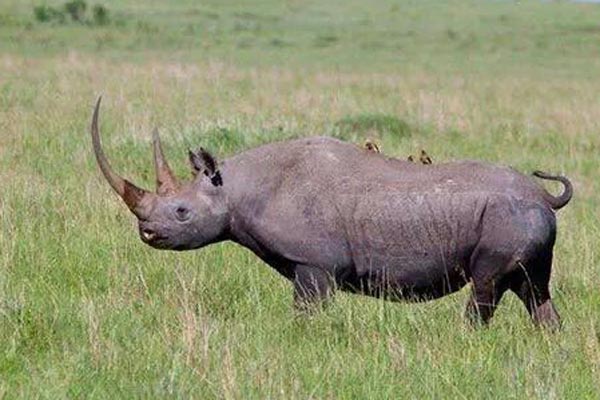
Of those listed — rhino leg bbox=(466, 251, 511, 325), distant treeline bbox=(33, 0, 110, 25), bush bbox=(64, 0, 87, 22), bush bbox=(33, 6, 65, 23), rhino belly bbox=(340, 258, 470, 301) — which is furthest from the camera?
bush bbox=(64, 0, 87, 22)

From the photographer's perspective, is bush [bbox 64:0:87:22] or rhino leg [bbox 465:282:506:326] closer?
rhino leg [bbox 465:282:506:326]

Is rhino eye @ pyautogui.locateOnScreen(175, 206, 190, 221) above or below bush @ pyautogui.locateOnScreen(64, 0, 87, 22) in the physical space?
above

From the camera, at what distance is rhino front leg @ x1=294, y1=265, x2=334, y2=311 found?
23.8 feet

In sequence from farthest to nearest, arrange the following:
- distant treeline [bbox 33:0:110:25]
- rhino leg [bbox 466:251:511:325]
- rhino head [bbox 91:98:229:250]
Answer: distant treeline [bbox 33:0:110:25] → rhino head [bbox 91:98:229:250] → rhino leg [bbox 466:251:511:325]

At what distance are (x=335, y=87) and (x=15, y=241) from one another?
14475 millimetres

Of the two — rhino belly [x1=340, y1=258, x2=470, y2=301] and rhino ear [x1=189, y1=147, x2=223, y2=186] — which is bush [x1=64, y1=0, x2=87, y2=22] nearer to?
rhino ear [x1=189, y1=147, x2=223, y2=186]

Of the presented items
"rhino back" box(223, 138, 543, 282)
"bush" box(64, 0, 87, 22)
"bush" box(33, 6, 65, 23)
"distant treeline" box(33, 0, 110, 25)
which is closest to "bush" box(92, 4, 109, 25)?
"distant treeline" box(33, 0, 110, 25)

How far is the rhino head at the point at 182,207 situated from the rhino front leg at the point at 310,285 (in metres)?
0.56

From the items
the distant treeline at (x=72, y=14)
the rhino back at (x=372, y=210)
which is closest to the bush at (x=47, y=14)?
→ the distant treeline at (x=72, y=14)

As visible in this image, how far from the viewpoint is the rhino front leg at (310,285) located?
7.25 m

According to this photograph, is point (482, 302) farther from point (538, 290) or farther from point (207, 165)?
point (207, 165)

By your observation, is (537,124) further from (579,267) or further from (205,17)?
(205,17)

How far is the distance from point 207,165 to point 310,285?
901 millimetres

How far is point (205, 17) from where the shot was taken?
45.5 metres
